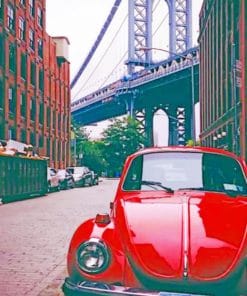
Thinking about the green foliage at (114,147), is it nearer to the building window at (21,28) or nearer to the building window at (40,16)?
the building window at (40,16)

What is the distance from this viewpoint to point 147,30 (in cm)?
9794

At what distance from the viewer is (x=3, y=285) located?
243 inches

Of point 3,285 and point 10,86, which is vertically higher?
point 10,86

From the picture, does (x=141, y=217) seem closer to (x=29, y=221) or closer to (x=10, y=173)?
(x=29, y=221)

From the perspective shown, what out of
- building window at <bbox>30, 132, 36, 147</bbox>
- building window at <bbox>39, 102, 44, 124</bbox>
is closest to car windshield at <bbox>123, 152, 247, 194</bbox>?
building window at <bbox>30, 132, 36, 147</bbox>

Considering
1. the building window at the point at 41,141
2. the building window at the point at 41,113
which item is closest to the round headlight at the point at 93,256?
the building window at the point at 41,141

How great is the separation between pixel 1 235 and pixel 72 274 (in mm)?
7116

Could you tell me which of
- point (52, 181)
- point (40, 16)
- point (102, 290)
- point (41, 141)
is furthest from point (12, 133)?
point (102, 290)

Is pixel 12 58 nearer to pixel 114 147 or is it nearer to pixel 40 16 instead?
pixel 40 16

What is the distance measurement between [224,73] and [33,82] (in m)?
17.7

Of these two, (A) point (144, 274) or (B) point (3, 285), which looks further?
(B) point (3, 285)

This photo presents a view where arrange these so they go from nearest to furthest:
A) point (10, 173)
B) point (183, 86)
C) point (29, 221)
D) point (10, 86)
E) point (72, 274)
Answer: point (72, 274) < point (29, 221) < point (10, 173) < point (10, 86) < point (183, 86)

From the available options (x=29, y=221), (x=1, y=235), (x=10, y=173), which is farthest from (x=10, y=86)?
(x=1, y=235)

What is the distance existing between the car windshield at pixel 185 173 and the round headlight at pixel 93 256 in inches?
50.7
